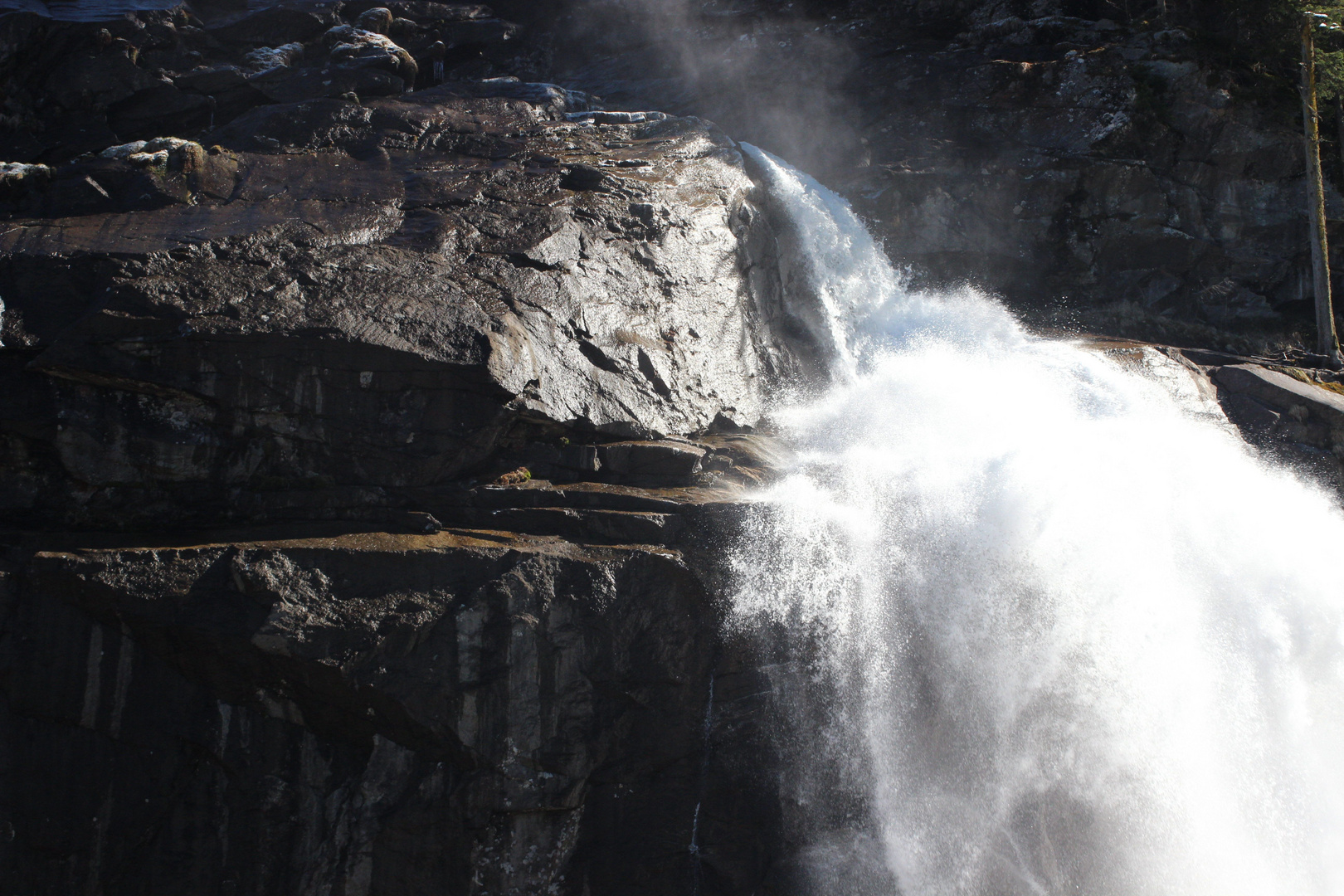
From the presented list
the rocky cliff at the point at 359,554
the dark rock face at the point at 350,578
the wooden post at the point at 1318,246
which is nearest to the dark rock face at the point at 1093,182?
the wooden post at the point at 1318,246

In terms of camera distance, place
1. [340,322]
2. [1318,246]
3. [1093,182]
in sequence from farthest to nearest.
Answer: [1093,182] < [1318,246] < [340,322]

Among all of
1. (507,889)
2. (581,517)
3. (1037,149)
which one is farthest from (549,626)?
(1037,149)

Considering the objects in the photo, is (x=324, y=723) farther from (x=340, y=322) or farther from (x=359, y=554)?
(x=340, y=322)

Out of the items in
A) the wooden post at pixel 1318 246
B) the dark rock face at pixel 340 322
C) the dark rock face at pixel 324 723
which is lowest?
the dark rock face at pixel 324 723

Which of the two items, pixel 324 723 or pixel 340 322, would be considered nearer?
pixel 324 723

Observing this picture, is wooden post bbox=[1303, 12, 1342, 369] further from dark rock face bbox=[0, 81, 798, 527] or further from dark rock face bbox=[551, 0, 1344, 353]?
dark rock face bbox=[0, 81, 798, 527]

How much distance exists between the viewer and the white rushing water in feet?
26.3

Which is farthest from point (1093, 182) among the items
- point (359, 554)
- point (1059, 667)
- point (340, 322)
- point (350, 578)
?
point (350, 578)

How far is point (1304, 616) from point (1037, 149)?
38.9 feet

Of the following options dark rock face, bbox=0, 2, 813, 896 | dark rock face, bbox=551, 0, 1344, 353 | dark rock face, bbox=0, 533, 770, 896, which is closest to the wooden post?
dark rock face, bbox=551, 0, 1344, 353

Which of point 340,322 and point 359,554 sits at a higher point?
point 340,322

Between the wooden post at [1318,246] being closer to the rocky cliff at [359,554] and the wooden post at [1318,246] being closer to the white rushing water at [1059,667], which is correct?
the white rushing water at [1059,667]

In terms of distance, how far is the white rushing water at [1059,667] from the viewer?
26.3 feet

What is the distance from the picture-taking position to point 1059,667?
8.49 meters
